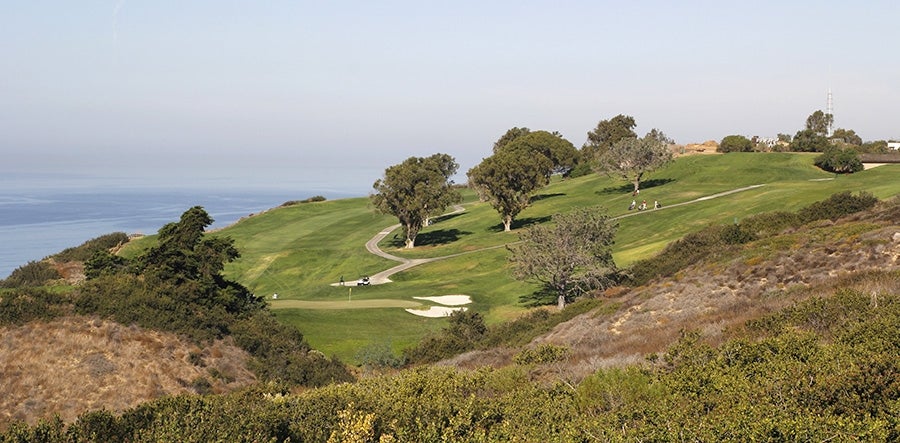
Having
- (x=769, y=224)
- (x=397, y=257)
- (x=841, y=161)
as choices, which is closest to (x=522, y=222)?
(x=397, y=257)

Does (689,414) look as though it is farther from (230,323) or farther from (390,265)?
(390,265)

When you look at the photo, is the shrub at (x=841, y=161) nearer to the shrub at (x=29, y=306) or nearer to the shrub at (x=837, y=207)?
the shrub at (x=837, y=207)

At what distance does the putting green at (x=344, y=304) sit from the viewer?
173ft

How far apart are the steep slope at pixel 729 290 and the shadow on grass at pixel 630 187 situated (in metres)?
69.6

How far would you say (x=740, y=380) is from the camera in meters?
13.4

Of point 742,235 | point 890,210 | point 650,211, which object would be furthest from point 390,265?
point 890,210

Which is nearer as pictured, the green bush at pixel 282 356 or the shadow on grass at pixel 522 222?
the green bush at pixel 282 356

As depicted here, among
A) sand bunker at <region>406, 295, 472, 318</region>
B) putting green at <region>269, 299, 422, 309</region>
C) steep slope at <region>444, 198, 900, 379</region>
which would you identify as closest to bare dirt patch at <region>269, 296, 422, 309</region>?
putting green at <region>269, 299, 422, 309</region>

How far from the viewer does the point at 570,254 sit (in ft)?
160

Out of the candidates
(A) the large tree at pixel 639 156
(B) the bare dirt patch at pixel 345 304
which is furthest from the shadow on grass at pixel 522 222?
(B) the bare dirt patch at pixel 345 304

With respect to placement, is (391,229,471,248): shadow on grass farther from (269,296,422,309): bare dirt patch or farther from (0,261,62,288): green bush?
(0,261,62,288): green bush

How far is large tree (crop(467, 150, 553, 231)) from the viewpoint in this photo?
8944 cm

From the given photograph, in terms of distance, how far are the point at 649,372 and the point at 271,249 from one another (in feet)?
284

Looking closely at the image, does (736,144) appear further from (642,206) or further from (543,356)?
(543,356)
